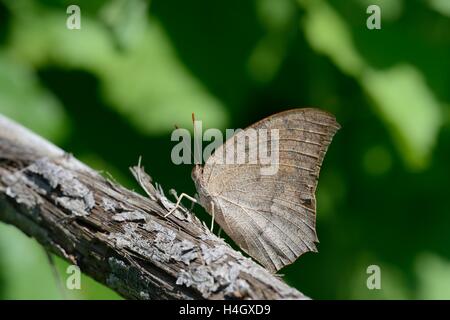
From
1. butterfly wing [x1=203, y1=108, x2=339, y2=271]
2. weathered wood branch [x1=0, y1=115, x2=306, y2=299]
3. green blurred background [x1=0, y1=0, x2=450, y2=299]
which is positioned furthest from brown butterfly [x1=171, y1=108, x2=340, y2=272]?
green blurred background [x1=0, y1=0, x2=450, y2=299]

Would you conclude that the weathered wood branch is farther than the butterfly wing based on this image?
No

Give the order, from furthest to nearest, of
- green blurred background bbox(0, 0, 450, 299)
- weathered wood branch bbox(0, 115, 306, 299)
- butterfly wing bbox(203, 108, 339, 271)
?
green blurred background bbox(0, 0, 450, 299) → butterfly wing bbox(203, 108, 339, 271) → weathered wood branch bbox(0, 115, 306, 299)

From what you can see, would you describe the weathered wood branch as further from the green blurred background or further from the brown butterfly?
the green blurred background

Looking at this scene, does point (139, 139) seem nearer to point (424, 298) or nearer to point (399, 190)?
point (399, 190)

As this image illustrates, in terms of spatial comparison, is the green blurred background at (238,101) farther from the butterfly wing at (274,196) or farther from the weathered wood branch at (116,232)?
the weathered wood branch at (116,232)

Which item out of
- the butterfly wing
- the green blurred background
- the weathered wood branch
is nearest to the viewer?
the weathered wood branch

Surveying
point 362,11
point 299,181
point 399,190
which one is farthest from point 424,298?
point 362,11
